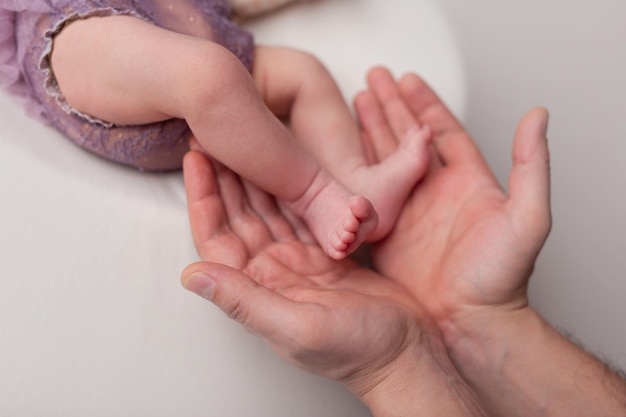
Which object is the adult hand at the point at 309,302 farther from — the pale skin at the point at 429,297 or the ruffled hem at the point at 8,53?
the ruffled hem at the point at 8,53

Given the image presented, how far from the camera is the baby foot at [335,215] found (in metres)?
0.76

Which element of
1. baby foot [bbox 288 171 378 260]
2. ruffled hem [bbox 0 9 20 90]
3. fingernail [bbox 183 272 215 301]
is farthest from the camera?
ruffled hem [bbox 0 9 20 90]

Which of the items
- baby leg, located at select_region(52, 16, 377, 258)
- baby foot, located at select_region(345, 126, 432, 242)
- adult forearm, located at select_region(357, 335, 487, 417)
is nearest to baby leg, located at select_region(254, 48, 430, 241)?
baby foot, located at select_region(345, 126, 432, 242)

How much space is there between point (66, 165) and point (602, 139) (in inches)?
35.8

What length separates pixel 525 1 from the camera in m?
1.24

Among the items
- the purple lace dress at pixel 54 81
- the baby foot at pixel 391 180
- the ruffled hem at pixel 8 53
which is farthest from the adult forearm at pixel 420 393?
the ruffled hem at pixel 8 53

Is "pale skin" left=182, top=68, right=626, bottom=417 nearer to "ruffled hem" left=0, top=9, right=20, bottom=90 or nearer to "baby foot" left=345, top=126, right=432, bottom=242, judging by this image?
"baby foot" left=345, top=126, right=432, bottom=242

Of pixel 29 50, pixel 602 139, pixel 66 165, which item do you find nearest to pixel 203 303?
pixel 66 165

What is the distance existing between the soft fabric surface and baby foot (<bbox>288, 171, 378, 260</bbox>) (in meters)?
0.17

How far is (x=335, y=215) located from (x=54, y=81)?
42 centimetres

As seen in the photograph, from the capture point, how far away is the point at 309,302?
717 mm

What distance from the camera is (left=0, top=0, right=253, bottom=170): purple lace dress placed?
83cm

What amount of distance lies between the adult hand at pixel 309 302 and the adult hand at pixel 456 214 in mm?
58

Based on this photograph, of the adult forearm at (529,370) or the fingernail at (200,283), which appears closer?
the fingernail at (200,283)
